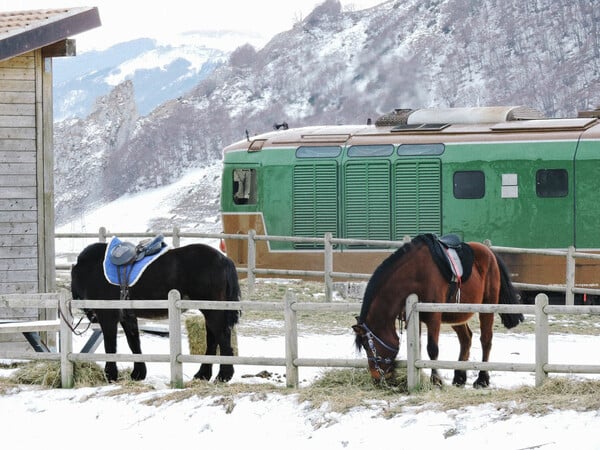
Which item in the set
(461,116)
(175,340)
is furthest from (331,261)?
(175,340)

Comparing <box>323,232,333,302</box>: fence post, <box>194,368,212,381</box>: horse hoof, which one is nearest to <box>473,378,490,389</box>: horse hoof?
<box>194,368,212,381</box>: horse hoof

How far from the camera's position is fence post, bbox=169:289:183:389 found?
11836 millimetres

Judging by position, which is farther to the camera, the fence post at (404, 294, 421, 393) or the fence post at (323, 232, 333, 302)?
the fence post at (323, 232, 333, 302)

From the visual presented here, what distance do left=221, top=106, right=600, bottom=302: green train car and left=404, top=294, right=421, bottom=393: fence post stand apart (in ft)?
30.0

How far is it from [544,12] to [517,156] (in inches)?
2563

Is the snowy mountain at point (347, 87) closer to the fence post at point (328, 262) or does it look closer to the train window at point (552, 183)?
the fence post at point (328, 262)

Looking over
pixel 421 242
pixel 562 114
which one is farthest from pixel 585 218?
pixel 562 114

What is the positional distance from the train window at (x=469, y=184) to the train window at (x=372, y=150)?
118 centimetres

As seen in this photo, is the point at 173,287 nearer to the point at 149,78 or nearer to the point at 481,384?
the point at 481,384

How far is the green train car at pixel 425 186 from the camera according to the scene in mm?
19781

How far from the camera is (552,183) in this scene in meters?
19.9

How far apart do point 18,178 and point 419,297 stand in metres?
5.37

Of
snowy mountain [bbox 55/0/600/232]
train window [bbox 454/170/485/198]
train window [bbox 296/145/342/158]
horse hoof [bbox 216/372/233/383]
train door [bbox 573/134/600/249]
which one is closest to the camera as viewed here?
horse hoof [bbox 216/372/233/383]

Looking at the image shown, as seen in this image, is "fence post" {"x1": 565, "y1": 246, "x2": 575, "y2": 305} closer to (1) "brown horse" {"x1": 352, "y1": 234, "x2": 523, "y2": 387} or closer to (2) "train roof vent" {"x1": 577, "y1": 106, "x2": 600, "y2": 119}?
(2) "train roof vent" {"x1": 577, "y1": 106, "x2": 600, "y2": 119}
